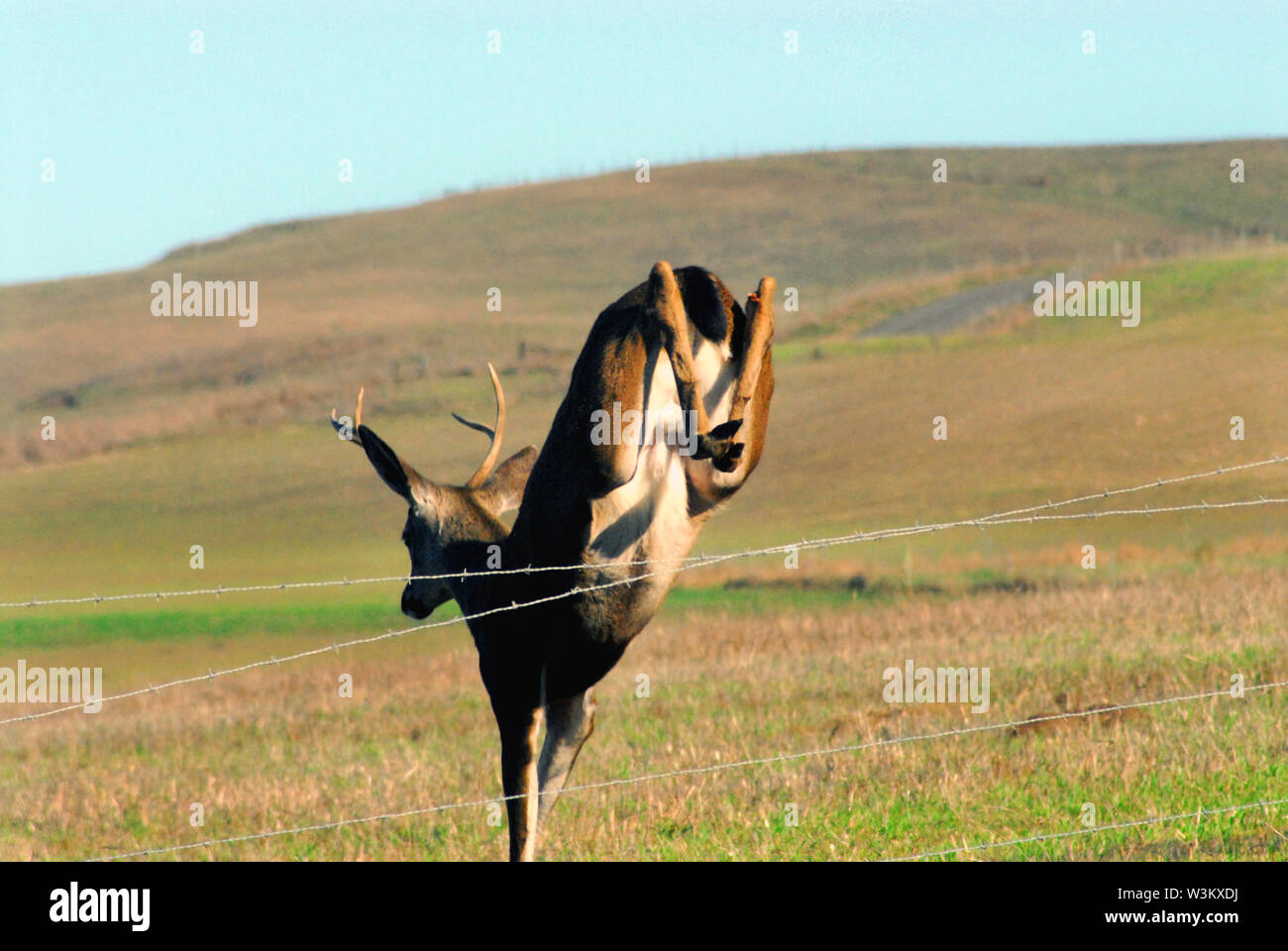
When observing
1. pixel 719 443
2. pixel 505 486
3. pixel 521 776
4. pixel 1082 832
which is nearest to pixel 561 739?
pixel 521 776

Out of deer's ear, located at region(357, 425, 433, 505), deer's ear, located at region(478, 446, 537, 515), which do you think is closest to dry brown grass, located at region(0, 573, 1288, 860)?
deer's ear, located at region(478, 446, 537, 515)

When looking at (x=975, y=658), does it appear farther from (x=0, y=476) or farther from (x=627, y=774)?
(x=0, y=476)

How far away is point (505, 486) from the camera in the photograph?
333 inches

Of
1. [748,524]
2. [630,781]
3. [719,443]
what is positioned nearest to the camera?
[719,443]

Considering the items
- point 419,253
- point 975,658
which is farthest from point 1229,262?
point 975,658

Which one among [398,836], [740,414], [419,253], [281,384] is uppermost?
[419,253]

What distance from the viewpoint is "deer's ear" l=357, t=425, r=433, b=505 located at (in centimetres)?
750

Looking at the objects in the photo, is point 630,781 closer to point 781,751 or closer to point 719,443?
point 719,443

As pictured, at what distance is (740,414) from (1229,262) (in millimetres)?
55523

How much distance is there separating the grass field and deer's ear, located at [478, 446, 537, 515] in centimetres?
181

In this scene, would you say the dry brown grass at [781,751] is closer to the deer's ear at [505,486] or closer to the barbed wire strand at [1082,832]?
the barbed wire strand at [1082,832]

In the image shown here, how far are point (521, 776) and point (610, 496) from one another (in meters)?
1.42

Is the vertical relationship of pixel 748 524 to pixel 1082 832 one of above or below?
above

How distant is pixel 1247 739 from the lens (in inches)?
361
